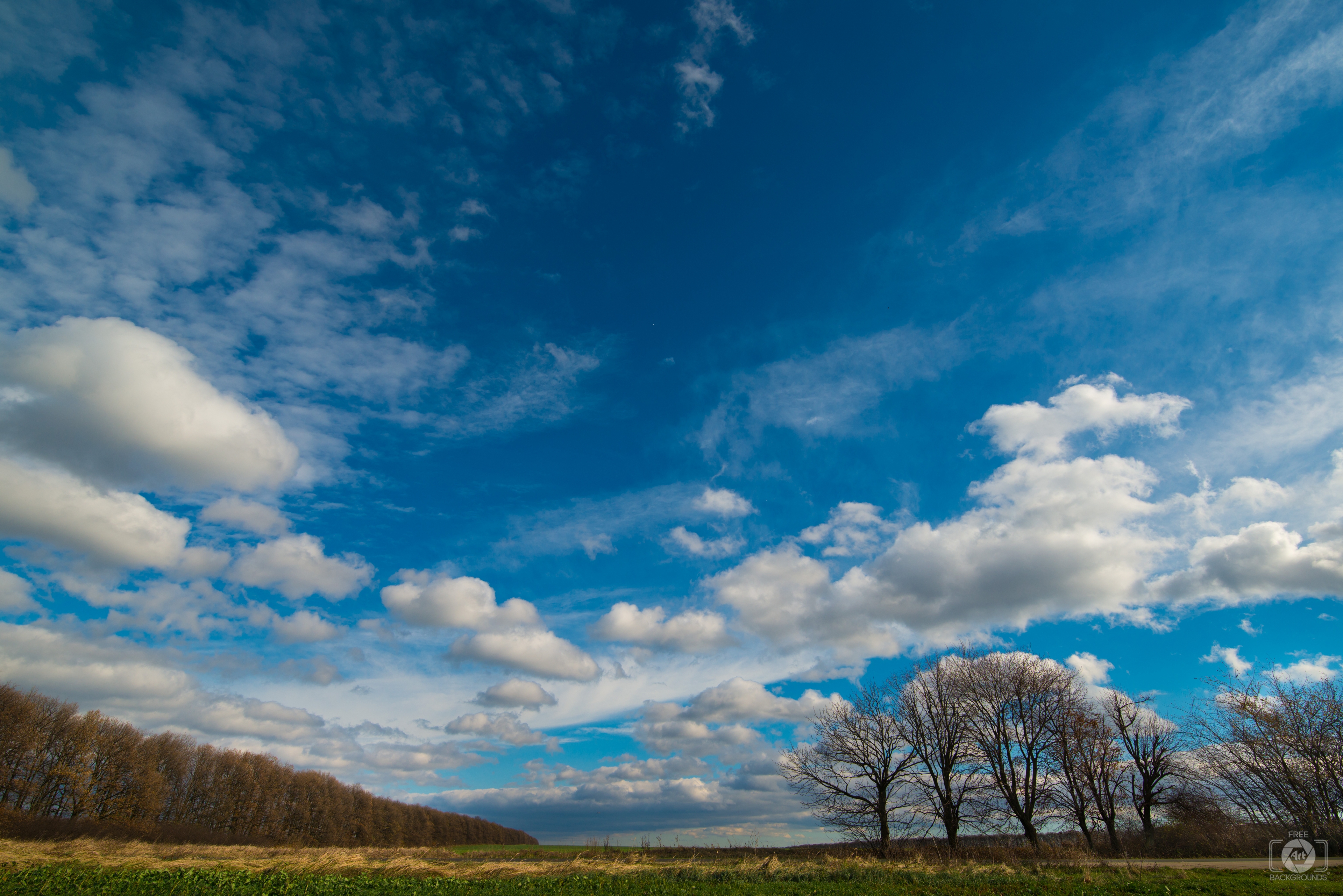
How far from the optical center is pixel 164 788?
7469cm

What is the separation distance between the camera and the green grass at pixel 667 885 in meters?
17.8

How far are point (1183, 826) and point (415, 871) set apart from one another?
49.3 metres

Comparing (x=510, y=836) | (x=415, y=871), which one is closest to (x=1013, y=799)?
(x=415, y=871)

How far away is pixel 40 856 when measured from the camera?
23594 millimetres

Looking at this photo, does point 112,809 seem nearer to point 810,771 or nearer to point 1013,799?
point 810,771

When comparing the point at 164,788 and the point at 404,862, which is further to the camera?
the point at 164,788
